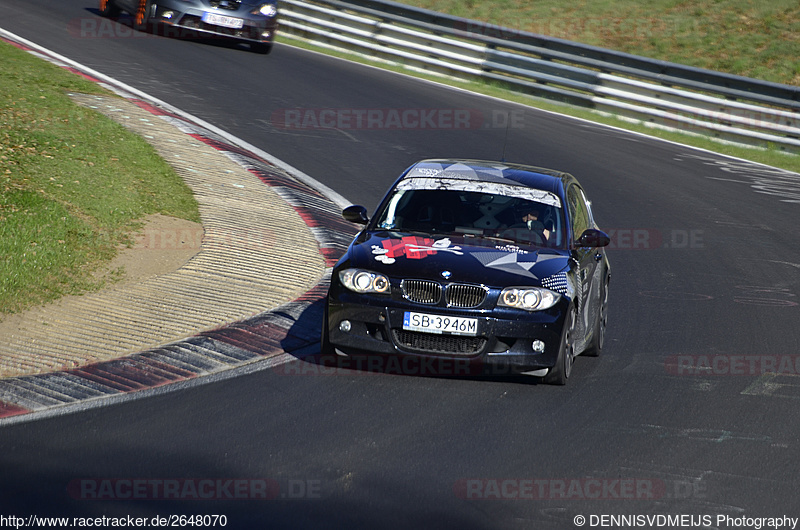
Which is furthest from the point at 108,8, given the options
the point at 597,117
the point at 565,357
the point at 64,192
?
the point at 565,357

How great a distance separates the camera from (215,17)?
20.6 metres

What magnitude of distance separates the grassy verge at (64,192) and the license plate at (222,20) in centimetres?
654

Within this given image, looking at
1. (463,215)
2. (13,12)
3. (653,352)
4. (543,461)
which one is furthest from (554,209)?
(13,12)

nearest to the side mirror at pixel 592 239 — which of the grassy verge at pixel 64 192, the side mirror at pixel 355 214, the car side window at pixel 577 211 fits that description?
the car side window at pixel 577 211

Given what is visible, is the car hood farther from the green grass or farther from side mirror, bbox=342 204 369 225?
the green grass

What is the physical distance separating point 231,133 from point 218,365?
27.5ft

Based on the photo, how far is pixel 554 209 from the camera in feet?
27.0

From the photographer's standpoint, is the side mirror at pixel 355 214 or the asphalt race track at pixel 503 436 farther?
the side mirror at pixel 355 214

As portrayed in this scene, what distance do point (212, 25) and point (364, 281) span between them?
48.5 ft

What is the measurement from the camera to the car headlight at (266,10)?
69.0ft

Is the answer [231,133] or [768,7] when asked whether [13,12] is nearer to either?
[231,133]

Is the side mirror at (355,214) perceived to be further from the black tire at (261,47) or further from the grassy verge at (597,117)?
the black tire at (261,47)

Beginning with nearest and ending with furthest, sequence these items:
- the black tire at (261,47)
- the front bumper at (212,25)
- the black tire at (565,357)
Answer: the black tire at (565,357), the front bumper at (212,25), the black tire at (261,47)

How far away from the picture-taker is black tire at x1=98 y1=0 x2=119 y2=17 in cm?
2252
